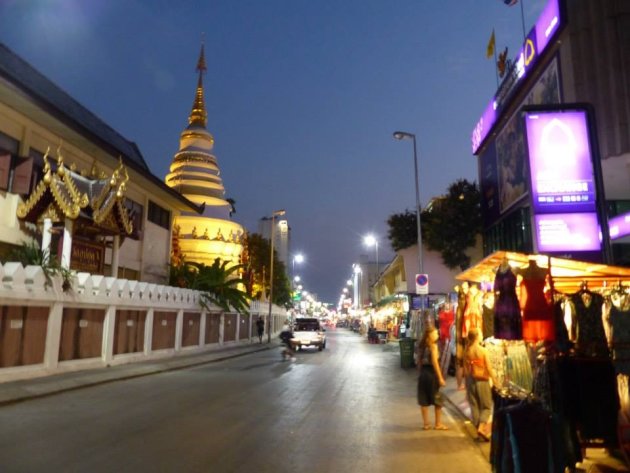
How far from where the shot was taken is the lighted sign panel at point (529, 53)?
22812 mm

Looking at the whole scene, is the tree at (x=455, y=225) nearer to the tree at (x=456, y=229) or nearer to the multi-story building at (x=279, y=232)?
the tree at (x=456, y=229)

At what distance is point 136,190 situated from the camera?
26.6 m

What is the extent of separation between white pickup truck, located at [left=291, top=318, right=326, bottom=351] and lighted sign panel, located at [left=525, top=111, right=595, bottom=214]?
2104cm

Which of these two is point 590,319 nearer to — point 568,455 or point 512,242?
point 568,455

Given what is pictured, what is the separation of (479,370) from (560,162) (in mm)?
6947

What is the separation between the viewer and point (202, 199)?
43.6 meters

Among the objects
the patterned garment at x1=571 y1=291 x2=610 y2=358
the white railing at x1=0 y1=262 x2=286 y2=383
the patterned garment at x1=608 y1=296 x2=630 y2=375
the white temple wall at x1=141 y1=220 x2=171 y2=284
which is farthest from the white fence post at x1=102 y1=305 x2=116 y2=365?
the patterned garment at x1=608 y1=296 x2=630 y2=375

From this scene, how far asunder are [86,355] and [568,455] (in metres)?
16.1

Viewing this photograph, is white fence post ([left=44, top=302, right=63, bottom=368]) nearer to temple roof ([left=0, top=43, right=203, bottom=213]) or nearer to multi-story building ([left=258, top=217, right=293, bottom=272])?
temple roof ([left=0, top=43, right=203, bottom=213])

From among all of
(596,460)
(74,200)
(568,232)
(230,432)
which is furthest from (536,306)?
(74,200)

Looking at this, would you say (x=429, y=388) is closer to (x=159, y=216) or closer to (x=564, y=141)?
(x=564, y=141)

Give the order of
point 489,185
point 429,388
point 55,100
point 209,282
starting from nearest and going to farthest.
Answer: point 429,388 → point 55,100 → point 209,282 → point 489,185

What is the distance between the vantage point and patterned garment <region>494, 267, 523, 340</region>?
6.48 metres

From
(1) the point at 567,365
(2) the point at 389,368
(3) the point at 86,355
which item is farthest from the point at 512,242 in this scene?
(1) the point at 567,365
